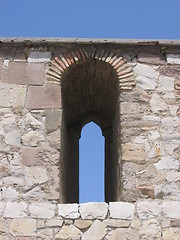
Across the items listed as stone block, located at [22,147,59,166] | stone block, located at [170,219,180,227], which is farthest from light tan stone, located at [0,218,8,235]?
stone block, located at [170,219,180,227]

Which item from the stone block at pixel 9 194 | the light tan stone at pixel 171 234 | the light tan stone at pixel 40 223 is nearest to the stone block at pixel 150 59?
the light tan stone at pixel 171 234

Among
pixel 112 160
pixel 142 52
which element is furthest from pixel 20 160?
→ pixel 142 52

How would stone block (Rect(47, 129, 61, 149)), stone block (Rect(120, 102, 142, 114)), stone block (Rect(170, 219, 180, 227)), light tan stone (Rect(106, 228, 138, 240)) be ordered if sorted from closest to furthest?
light tan stone (Rect(106, 228, 138, 240)) < stone block (Rect(170, 219, 180, 227)) < stone block (Rect(47, 129, 61, 149)) < stone block (Rect(120, 102, 142, 114))

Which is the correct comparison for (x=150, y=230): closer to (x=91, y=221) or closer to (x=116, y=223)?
(x=116, y=223)

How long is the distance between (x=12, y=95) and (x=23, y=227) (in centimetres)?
178

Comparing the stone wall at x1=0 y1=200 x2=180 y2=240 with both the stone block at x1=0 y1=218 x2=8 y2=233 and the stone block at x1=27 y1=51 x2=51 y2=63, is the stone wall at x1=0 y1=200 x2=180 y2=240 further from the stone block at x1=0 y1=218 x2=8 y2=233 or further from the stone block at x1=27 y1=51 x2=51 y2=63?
the stone block at x1=27 y1=51 x2=51 y2=63

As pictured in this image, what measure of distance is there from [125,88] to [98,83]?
A: 86 centimetres

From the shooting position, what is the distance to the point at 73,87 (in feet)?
22.3

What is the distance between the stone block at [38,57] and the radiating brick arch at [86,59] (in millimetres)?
110

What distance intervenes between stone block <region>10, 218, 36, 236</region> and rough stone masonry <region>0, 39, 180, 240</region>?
1 centimetres

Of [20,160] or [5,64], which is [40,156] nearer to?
[20,160]

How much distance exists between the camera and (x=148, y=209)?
17.3 feet

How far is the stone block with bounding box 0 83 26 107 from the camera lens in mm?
5930

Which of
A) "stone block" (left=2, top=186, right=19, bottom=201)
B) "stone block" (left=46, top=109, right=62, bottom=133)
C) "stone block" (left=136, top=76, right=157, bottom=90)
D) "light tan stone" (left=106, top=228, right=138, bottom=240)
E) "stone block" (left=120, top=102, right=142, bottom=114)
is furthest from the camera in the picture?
"stone block" (left=136, top=76, right=157, bottom=90)
